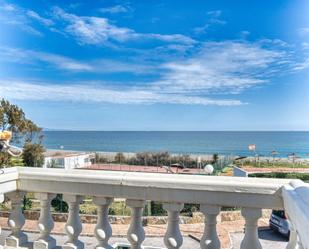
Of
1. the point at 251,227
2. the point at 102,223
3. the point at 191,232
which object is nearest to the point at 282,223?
the point at 251,227

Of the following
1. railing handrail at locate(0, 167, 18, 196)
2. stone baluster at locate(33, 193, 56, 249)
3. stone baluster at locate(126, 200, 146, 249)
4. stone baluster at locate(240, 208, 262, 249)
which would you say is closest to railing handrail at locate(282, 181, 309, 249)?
stone baluster at locate(240, 208, 262, 249)

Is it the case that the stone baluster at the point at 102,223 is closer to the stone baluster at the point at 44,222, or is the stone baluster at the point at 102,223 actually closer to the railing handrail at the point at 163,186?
the railing handrail at the point at 163,186

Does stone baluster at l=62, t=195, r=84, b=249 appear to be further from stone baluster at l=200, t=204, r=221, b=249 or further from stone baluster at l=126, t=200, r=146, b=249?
stone baluster at l=200, t=204, r=221, b=249

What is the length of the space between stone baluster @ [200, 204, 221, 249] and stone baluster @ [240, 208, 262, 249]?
108mm

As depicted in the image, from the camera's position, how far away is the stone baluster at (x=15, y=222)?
66.1 inches

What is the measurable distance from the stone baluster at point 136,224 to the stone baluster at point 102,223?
11cm

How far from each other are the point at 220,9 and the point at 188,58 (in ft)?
37.3

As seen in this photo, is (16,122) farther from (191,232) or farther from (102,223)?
(102,223)

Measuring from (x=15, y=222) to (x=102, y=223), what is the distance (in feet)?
1.58

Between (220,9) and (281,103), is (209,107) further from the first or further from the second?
(220,9)

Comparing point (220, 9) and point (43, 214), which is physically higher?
point (220, 9)

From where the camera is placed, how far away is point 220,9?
5622 cm

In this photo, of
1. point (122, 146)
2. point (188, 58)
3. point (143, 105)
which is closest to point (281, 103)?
point (188, 58)

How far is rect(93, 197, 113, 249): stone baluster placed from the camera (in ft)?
4.97
